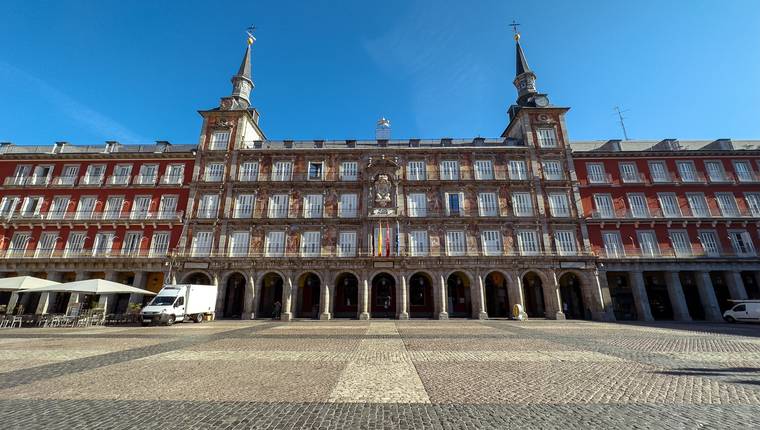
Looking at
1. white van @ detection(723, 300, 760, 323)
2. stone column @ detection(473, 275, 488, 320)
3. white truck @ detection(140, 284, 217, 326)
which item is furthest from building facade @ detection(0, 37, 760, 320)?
white truck @ detection(140, 284, 217, 326)

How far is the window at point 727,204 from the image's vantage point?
26.0m

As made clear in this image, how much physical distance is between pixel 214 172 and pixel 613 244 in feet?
121

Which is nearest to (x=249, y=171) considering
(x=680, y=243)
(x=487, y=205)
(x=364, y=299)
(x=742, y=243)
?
(x=364, y=299)

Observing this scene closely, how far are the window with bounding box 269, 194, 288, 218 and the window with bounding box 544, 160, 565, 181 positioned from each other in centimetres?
2446

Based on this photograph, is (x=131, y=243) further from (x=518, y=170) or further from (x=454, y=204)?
(x=518, y=170)

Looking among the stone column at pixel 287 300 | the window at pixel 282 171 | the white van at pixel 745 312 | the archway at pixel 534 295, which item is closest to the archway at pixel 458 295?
the archway at pixel 534 295

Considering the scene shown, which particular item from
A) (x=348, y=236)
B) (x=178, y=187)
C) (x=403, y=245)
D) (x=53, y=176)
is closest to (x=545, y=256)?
(x=403, y=245)

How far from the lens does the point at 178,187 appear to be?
91.5ft

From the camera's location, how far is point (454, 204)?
27.1 meters

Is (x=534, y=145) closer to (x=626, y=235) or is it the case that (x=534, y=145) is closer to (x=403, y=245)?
(x=626, y=235)

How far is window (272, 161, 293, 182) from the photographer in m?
28.3

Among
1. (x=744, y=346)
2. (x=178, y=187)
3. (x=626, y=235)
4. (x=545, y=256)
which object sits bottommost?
(x=744, y=346)

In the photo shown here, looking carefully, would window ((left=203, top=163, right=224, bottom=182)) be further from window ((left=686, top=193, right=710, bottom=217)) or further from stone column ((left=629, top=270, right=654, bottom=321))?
window ((left=686, top=193, right=710, bottom=217))

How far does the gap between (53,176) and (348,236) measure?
95.0 ft
